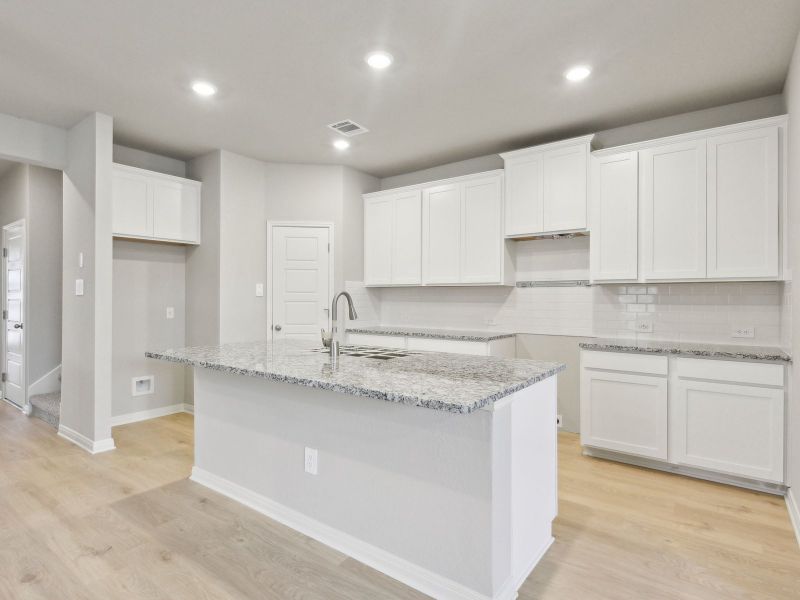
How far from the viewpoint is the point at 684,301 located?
3.59m

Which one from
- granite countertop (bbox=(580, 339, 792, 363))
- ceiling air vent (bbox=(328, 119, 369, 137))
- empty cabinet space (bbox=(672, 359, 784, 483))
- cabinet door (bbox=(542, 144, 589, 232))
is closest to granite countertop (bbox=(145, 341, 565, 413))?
granite countertop (bbox=(580, 339, 792, 363))

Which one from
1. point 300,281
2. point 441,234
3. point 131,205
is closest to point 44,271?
point 131,205

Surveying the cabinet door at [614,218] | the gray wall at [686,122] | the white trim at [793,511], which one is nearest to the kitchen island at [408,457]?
the white trim at [793,511]

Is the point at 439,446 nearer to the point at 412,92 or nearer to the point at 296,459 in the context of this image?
the point at 296,459

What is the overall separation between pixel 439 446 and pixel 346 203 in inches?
144

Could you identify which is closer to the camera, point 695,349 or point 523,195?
point 695,349

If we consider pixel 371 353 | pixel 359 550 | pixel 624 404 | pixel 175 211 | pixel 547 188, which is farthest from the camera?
pixel 175 211

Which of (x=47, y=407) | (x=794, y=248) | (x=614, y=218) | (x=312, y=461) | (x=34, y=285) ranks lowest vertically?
(x=47, y=407)

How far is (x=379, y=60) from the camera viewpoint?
2812 mm

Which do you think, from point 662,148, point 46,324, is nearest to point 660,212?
point 662,148

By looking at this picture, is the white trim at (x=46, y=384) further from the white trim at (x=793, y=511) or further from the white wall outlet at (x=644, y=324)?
the white trim at (x=793, y=511)

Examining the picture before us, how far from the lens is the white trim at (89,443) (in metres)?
3.58

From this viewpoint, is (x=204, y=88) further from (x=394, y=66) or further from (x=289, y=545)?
(x=289, y=545)

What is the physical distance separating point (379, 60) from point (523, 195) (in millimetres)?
1823
